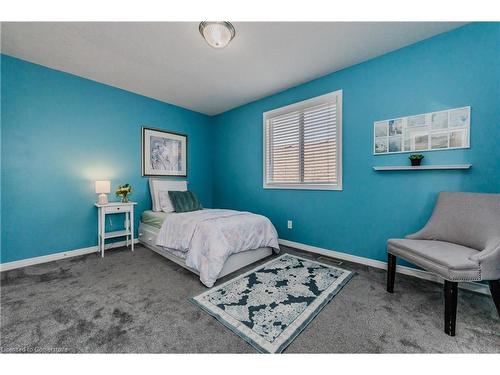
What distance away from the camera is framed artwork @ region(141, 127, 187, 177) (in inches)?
147

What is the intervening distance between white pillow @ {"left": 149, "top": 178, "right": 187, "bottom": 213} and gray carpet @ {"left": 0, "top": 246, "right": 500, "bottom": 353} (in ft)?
4.47

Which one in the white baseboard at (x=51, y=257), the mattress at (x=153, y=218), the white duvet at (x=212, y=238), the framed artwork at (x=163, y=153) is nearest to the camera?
the white duvet at (x=212, y=238)

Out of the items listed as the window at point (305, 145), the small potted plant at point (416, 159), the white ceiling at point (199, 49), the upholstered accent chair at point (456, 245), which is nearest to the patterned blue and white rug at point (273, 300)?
the upholstered accent chair at point (456, 245)

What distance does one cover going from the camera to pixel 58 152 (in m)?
2.83

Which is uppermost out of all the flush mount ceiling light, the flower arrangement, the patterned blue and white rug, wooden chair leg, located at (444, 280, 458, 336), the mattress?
the flush mount ceiling light

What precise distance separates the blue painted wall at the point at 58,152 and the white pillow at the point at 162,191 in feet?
0.76

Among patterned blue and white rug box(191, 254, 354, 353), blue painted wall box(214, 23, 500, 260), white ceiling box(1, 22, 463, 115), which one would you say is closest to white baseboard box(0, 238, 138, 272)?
patterned blue and white rug box(191, 254, 354, 353)

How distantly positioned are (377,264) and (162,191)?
3527 millimetres

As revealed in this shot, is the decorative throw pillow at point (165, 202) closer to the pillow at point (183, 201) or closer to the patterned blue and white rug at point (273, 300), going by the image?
the pillow at point (183, 201)

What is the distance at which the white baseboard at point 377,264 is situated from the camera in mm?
1920

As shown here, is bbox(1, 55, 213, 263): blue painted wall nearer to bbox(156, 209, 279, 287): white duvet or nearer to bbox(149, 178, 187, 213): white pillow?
bbox(149, 178, 187, 213): white pillow

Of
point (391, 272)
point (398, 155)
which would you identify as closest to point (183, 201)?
point (391, 272)
